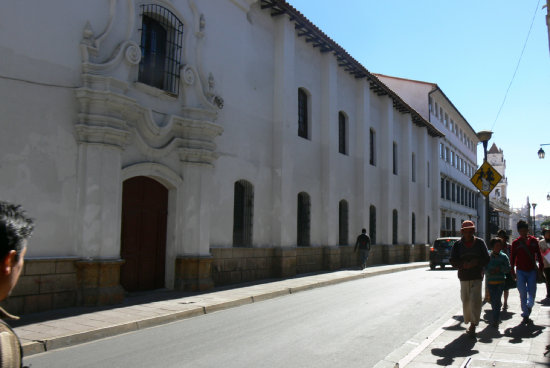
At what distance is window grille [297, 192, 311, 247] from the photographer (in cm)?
1842

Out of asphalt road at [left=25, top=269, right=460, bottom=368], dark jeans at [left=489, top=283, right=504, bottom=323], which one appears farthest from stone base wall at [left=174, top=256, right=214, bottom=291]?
dark jeans at [left=489, top=283, right=504, bottom=323]

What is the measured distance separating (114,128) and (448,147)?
34.7 metres

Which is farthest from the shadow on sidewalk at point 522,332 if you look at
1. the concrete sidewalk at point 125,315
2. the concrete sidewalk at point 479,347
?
the concrete sidewalk at point 125,315

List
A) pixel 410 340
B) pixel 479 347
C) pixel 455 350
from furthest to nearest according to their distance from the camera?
pixel 410 340 → pixel 479 347 → pixel 455 350

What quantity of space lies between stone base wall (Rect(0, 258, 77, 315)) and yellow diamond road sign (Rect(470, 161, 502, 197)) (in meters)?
9.92

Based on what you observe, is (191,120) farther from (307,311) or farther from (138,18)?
(307,311)

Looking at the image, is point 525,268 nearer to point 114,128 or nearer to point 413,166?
point 114,128

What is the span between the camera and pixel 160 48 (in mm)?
12453

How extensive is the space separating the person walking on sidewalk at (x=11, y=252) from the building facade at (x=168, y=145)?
26.5 feet

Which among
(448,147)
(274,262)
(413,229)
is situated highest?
(448,147)

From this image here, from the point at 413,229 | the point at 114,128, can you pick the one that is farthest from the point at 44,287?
the point at 413,229

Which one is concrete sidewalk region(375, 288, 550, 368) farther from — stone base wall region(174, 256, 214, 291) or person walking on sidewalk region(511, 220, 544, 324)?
stone base wall region(174, 256, 214, 291)

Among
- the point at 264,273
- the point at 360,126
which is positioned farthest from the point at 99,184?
the point at 360,126

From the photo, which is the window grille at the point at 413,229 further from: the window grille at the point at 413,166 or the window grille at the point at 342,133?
the window grille at the point at 342,133
